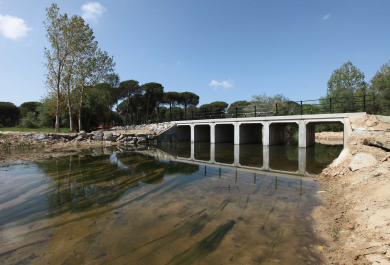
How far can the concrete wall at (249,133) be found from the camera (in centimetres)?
1820

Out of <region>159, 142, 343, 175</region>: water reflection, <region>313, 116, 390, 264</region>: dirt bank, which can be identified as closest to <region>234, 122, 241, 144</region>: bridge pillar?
<region>159, 142, 343, 175</region>: water reflection

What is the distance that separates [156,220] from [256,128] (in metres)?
19.9

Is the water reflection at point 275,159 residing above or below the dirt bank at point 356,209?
below

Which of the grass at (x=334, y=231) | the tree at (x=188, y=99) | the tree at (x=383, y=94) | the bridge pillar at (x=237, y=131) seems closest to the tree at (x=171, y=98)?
the tree at (x=188, y=99)

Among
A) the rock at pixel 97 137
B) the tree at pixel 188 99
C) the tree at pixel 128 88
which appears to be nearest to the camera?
the rock at pixel 97 137

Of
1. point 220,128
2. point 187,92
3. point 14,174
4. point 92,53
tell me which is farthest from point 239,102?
point 14,174

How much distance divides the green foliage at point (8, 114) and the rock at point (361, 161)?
201 ft

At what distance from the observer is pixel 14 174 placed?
21.3 ft

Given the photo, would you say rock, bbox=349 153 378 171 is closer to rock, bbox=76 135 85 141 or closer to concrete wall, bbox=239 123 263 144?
concrete wall, bbox=239 123 263 144

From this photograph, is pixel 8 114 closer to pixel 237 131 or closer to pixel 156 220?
pixel 237 131

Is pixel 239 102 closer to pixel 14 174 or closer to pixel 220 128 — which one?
pixel 220 128

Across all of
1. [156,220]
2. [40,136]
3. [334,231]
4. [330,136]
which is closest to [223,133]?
[330,136]

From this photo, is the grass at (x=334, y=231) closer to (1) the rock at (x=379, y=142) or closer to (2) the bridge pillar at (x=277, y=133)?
(1) the rock at (x=379, y=142)

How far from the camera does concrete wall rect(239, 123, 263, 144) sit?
59.7ft
